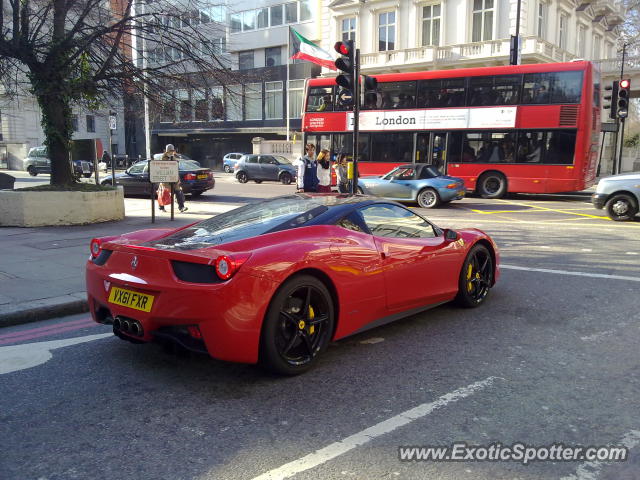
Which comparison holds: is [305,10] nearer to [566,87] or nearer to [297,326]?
[566,87]

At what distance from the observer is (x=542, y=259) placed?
8164 millimetres

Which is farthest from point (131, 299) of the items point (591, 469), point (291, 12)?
point (291, 12)

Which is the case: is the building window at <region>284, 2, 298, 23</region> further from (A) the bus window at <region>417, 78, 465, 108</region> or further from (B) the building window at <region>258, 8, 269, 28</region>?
(A) the bus window at <region>417, 78, 465, 108</region>

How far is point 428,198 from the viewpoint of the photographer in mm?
15625

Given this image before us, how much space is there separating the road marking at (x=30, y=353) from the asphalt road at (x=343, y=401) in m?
0.02

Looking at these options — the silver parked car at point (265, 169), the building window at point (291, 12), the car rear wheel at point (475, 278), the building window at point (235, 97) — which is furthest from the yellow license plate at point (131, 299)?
the building window at point (291, 12)

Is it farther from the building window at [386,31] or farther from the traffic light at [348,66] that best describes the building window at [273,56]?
the traffic light at [348,66]

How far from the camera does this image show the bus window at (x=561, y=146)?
16.9 metres

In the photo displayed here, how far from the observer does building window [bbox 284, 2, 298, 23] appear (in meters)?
43.6

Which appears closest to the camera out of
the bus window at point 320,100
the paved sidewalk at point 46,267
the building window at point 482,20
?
the paved sidewalk at point 46,267

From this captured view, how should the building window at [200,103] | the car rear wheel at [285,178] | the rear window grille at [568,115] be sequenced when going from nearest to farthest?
the building window at [200,103], the rear window grille at [568,115], the car rear wheel at [285,178]

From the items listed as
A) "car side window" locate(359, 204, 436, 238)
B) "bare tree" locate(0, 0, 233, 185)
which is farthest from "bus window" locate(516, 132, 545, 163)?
"car side window" locate(359, 204, 436, 238)

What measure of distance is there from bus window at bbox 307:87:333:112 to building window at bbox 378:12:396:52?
18249mm

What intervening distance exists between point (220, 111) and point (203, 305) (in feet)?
37.7
